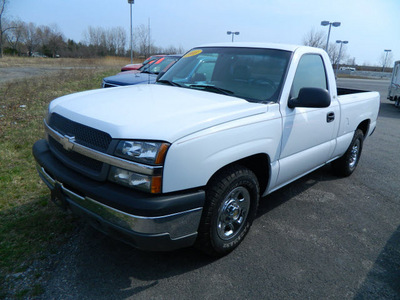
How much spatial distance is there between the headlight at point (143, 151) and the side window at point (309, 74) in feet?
5.67

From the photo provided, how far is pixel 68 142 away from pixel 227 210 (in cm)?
145

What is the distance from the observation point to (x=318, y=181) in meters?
4.89

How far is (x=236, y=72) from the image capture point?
341 centimetres

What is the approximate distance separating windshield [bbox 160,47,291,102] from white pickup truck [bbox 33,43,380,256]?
0.04 ft

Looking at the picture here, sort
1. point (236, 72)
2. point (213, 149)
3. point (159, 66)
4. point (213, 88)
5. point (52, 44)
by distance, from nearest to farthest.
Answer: point (213, 149) < point (213, 88) < point (236, 72) < point (159, 66) < point (52, 44)

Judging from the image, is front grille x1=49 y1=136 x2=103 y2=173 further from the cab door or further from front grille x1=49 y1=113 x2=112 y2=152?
the cab door

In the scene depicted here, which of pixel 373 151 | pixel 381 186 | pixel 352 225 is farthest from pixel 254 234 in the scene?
pixel 373 151

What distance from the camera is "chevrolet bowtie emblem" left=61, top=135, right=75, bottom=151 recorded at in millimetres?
2410

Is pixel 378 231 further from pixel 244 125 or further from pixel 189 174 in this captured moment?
pixel 189 174

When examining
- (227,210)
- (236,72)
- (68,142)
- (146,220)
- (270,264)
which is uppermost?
(236,72)

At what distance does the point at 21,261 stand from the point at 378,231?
3.66 m

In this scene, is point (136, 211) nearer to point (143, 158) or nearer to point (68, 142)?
point (143, 158)

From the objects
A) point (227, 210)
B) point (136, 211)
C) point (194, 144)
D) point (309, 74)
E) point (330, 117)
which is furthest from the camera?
point (330, 117)

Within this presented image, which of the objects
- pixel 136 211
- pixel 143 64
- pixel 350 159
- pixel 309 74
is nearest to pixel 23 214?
pixel 136 211
